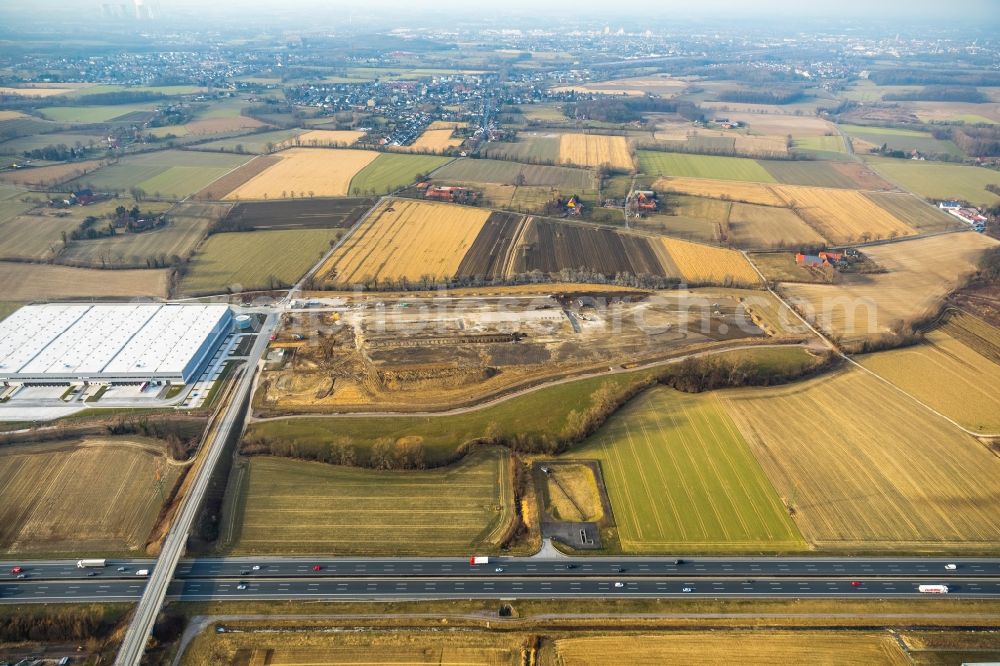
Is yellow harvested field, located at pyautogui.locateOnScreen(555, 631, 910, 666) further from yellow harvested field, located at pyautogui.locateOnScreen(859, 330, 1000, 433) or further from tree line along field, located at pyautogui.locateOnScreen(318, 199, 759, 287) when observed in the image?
tree line along field, located at pyautogui.locateOnScreen(318, 199, 759, 287)

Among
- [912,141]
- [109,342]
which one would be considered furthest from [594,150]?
[109,342]

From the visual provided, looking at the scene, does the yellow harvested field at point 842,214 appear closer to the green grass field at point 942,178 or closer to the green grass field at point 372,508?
the green grass field at point 942,178

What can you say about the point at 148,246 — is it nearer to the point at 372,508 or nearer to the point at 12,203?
the point at 12,203

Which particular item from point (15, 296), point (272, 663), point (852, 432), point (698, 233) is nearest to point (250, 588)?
point (272, 663)

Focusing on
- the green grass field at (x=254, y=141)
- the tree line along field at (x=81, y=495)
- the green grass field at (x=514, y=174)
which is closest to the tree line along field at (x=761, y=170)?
the green grass field at (x=514, y=174)

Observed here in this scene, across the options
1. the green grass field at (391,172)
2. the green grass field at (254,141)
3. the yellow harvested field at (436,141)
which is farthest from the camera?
the yellow harvested field at (436,141)

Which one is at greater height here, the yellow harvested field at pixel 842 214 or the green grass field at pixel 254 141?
the green grass field at pixel 254 141
